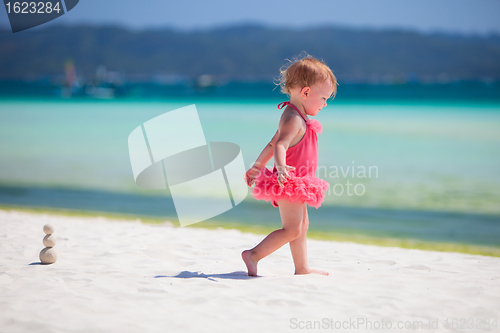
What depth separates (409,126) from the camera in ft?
78.3

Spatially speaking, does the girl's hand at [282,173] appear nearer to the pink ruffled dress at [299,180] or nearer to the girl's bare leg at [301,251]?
the pink ruffled dress at [299,180]

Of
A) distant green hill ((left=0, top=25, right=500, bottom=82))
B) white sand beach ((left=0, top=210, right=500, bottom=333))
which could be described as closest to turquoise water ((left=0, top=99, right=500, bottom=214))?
white sand beach ((left=0, top=210, right=500, bottom=333))

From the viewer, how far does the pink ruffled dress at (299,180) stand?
2762 mm

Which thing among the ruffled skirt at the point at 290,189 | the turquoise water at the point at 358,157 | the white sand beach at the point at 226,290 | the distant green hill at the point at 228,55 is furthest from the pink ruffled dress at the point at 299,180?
the distant green hill at the point at 228,55

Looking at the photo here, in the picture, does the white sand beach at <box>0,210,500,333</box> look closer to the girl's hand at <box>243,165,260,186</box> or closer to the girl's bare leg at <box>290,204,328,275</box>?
the girl's bare leg at <box>290,204,328,275</box>

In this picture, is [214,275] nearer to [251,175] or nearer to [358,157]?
[251,175]

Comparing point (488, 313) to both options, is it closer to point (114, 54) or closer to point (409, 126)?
point (409, 126)

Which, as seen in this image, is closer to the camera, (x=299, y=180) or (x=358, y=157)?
(x=299, y=180)

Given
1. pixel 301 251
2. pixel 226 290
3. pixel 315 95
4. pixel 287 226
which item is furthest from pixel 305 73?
pixel 226 290

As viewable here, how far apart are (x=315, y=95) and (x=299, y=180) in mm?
623

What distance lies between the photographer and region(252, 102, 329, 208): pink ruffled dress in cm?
276

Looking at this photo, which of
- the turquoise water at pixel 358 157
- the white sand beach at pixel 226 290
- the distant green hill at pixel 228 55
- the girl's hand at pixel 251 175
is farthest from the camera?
the distant green hill at pixel 228 55

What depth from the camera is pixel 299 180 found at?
279 cm

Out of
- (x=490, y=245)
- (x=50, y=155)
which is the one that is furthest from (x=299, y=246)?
(x=50, y=155)
